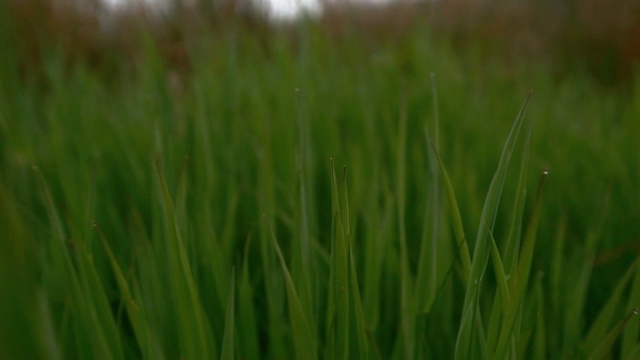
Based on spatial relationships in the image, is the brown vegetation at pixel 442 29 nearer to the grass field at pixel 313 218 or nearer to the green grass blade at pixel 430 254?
the grass field at pixel 313 218

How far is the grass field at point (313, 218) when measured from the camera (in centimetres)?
38

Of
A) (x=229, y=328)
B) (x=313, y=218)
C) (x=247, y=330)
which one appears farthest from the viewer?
(x=313, y=218)

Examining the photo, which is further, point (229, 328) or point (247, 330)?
point (247, 330)

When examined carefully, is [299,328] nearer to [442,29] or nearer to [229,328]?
[229,328]

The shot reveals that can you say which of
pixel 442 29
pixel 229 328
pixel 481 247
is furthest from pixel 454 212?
pixel 442 29

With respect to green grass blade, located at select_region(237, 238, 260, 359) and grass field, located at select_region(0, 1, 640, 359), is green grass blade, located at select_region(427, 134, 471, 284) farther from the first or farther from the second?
green grass blade, located at select_region(237, 238, 260, 359)

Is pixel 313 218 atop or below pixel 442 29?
below

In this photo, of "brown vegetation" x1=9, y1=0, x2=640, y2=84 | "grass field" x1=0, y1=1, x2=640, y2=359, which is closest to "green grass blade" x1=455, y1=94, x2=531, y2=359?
"grass field" x1=0, y1=1, x2=640, y2=359

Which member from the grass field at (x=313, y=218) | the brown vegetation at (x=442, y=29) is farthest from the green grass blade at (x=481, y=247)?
the brown vegetation at (x=442, y=29)

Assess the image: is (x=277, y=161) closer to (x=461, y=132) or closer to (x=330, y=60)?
(x=461, y=132)

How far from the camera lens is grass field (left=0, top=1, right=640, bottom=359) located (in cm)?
38

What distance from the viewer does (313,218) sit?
612mm

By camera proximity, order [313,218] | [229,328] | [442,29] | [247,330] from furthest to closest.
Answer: [442,29]
[313,218]
[247,330]
[229,328]

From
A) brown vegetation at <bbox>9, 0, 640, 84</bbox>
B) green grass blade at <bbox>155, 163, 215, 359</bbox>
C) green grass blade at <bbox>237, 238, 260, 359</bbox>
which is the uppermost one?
brown vegetation at <bbox>9, 0, 640, 84</bbox>
